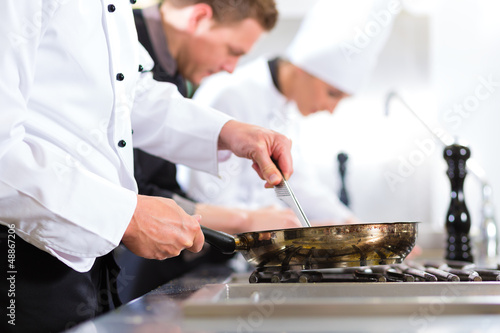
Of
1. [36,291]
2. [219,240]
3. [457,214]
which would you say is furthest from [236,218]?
[36,291]

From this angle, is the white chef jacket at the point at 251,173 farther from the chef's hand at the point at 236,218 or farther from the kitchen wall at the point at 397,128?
the kitchen wall at the point at 397,128

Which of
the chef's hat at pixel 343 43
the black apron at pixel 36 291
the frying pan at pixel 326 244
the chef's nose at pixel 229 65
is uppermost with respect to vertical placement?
the chef's hat at pixel 343 43

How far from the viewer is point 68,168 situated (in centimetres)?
62

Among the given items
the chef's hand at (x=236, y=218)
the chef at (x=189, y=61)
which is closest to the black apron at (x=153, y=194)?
the chef at (x=189, y=61)

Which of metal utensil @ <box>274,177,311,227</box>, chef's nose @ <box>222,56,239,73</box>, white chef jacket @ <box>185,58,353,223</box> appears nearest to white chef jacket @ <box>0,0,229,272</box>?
metal utensil @ <box>274,177,311,227</box>

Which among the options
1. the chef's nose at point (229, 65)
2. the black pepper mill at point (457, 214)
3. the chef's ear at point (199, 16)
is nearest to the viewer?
the black pepper mill at point (457, 214)

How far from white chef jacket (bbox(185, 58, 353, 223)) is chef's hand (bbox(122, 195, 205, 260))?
1.21 m

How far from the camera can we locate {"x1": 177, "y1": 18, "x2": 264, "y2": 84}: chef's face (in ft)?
A: 5.41

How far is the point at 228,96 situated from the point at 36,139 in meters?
1.46

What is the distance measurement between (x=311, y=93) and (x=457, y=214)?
1187 millimetres

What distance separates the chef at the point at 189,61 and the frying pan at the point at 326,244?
0.53m

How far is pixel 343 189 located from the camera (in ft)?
6.47

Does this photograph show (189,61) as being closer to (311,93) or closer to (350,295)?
(311,93)

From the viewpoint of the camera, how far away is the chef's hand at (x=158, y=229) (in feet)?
2.16
